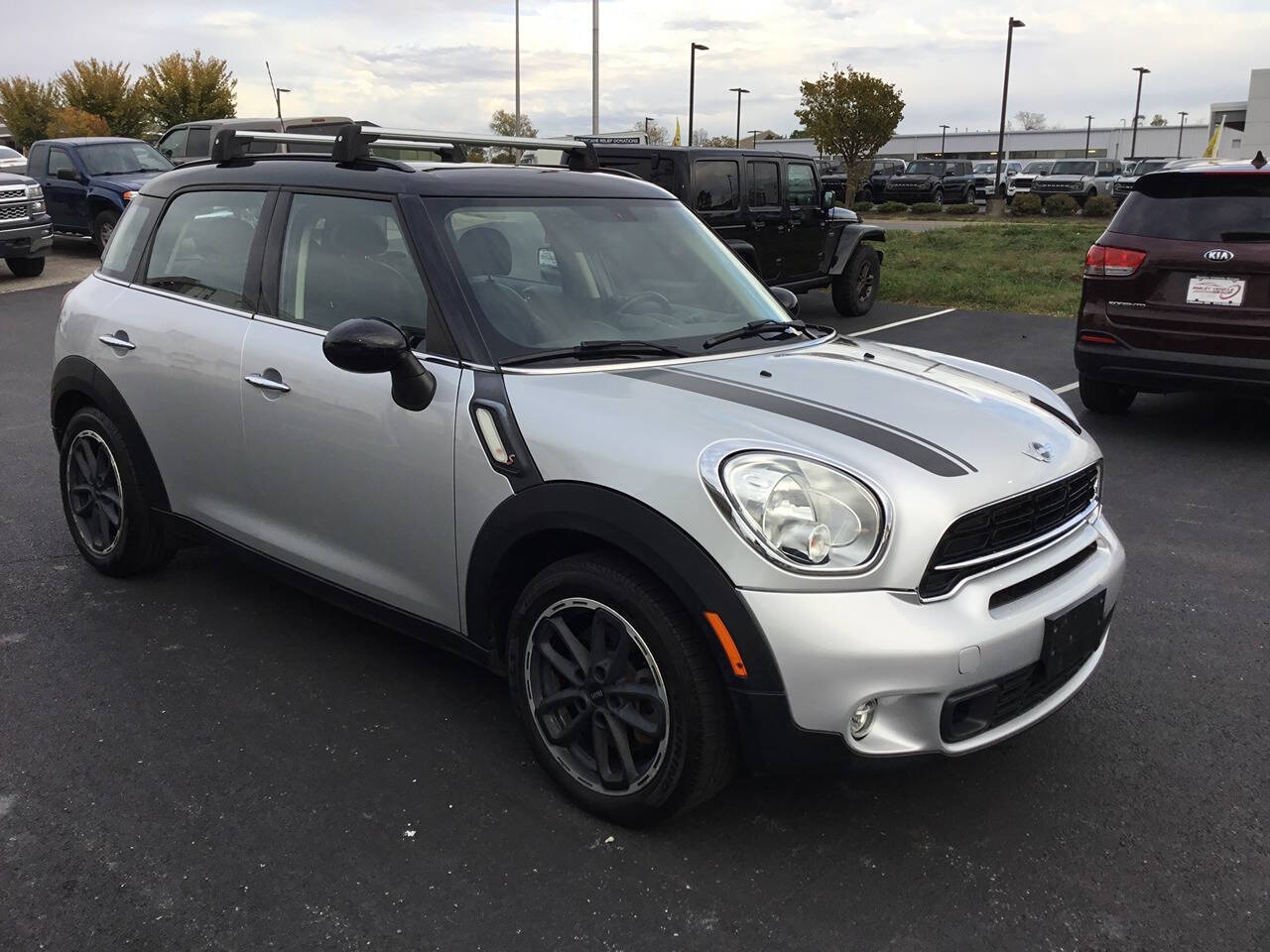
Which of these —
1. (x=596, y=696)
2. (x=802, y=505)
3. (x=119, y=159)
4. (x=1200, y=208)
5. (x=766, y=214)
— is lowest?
(x=596, y=696)

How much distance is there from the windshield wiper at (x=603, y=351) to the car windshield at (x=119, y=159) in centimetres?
1560

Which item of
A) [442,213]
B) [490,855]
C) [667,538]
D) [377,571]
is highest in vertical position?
[442,213]

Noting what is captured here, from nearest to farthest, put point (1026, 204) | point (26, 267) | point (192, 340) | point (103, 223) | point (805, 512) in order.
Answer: point (805, 512), point (192, 340), point (26, 267), point (103, 223), point (1026, 204)

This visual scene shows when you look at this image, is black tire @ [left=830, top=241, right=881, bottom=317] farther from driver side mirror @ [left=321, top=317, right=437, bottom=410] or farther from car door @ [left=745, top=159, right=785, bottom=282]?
driver side mirror @ [left=321, top=317, right=437, bottom=410]

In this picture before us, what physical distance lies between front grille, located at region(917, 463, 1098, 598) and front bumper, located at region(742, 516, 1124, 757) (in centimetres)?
5

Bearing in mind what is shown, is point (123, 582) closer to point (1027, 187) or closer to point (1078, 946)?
point (1078, 946)

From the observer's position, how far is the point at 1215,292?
6.41m

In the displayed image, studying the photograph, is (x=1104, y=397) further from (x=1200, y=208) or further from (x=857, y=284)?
(x=857, y=284)

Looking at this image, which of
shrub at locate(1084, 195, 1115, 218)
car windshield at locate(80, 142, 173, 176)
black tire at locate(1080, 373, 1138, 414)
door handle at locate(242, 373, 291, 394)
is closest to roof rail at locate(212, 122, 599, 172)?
door handle at locate(242, 373, 291, 394)

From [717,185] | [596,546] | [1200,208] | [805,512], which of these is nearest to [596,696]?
[596,546]

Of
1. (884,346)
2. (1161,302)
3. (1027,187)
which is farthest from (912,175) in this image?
(884,346)

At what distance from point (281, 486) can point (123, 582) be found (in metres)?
1.42

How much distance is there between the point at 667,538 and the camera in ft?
8.45

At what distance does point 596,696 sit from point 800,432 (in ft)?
2.79
